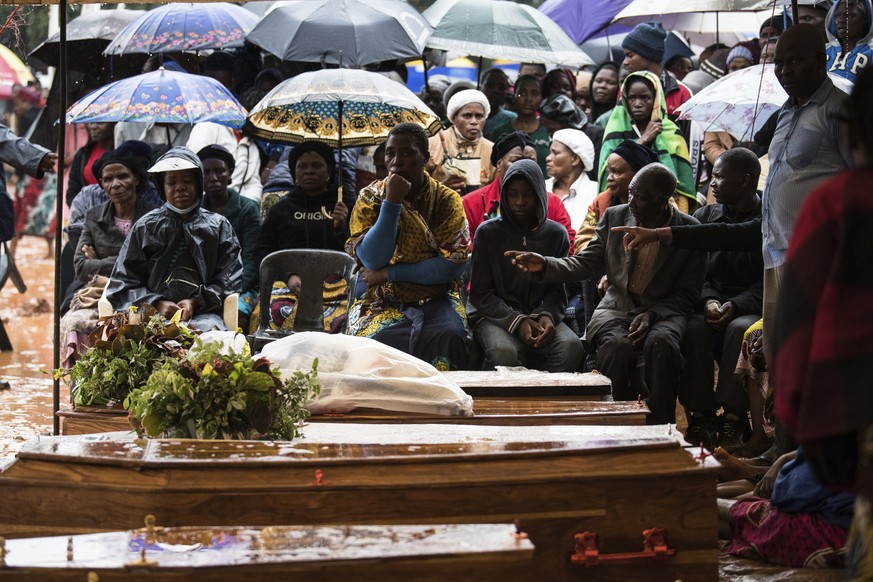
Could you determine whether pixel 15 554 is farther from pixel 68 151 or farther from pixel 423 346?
pixel 68 151

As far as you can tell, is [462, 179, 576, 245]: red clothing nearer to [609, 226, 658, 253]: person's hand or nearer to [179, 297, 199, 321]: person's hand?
[609, 226, 658, 253]: person's hand

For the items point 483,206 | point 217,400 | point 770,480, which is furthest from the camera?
point 483,206

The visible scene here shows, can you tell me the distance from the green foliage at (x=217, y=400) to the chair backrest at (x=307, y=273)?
3.44 metres

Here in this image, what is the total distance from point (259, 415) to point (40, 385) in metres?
5.21

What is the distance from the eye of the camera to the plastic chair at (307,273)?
Answer: 791cm

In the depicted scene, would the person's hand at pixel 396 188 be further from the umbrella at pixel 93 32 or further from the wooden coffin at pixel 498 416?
the umbrella at pixel 93 32

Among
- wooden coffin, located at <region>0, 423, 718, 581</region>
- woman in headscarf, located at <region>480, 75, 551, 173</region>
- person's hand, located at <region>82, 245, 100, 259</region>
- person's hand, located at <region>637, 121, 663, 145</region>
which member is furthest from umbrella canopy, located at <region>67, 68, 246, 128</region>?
wooden coffin, located at <region>0, 423, 718, 581</region>

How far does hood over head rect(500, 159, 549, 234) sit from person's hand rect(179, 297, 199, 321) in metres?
1.97

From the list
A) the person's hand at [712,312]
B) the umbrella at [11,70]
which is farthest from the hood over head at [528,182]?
the umbrella at [11,70]

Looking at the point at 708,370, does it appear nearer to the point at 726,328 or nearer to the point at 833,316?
the point at 726,328

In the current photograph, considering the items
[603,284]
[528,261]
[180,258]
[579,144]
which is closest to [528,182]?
[528,261]

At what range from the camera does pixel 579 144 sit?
880cm

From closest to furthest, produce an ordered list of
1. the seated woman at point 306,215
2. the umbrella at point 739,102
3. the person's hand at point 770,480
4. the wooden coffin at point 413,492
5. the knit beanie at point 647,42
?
the wooden coffin at point 413,492, the person's hand at point 770,480, the umbrella at point 739,102, the seated woman at point 306,215, the knit beanie at point 647,42

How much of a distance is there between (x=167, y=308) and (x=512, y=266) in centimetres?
210
